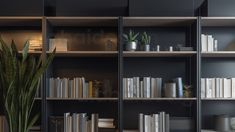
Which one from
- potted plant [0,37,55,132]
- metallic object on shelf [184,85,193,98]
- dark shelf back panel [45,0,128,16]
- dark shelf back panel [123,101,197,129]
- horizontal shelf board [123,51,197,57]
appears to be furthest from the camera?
dark shelf back panel [123,101,197,129]

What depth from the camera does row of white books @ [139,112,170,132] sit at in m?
3.81

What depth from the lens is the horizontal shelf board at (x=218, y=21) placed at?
379cm

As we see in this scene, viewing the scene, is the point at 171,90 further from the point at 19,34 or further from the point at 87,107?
the point at 19,34

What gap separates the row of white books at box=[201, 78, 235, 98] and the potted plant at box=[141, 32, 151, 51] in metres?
0.75

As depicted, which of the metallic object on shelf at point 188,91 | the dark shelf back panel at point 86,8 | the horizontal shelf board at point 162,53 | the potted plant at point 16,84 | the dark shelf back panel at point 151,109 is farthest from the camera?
the dark shelf back panel at point 151,109

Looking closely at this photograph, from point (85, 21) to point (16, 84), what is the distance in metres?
1.08

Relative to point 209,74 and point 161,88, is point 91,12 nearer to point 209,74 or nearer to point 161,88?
point 161,88

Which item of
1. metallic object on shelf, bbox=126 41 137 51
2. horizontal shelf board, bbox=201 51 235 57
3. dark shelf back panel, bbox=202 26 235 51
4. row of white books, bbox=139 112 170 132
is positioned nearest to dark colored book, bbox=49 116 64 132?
row of white books, bbox=139 112 170 132

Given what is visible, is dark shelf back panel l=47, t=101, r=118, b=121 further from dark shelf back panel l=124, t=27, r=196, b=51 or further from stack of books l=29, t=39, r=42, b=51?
dark shelf back panel l=124, t=27, r=196, b=51

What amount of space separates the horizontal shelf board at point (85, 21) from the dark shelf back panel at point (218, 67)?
124 cm

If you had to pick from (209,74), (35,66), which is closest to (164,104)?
(209,74)

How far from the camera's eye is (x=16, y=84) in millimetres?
3494

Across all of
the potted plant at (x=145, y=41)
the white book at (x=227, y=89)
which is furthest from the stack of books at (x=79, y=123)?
the white book at (x=227, y=89)

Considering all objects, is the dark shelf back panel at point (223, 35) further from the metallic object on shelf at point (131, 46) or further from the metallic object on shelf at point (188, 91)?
the metallic object on shelf at point (131, 46)
